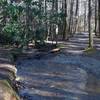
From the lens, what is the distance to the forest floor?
14.7 metres

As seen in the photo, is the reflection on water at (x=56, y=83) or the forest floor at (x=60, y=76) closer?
the reflection on water at (x=56, y=83)

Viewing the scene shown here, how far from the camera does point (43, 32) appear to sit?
32.1 meters

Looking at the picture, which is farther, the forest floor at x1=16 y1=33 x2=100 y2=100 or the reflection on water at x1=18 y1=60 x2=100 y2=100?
the forest floor at x1=16 y1=33 x2=100 y2=100

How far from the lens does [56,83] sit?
17.2 m

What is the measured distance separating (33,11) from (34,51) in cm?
510

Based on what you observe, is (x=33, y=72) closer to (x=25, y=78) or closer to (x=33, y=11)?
(x=25, y=78)

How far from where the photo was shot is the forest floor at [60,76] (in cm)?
1466

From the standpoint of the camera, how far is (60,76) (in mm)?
19188

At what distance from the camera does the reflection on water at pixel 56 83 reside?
14.4 meters

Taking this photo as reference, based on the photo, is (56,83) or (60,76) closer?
(56,83)

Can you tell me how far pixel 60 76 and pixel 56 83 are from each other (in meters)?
2.02

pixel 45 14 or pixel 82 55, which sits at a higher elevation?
pixel 45 14

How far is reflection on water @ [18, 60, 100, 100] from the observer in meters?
14.4

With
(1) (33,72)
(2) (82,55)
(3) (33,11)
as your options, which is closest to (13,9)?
(3) (33,11)
